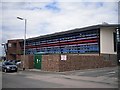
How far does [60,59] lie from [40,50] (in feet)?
85.4

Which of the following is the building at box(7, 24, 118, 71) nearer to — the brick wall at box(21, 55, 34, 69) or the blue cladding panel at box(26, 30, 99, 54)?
the blue cladding panel at box(26, 30, 99, 54)

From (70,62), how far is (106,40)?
10757 millimetres

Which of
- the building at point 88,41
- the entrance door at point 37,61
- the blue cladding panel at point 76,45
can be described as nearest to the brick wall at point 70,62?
the building at point 88,41

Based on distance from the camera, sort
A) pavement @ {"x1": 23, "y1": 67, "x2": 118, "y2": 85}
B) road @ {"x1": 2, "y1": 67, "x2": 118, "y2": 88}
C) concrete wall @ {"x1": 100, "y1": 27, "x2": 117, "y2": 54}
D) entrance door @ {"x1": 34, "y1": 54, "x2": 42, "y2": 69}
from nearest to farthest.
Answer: road @ {"x1": 2, "y1": 67, "x2": 118, "y2": 88}
pavement @ {"x1": 23, "y1": 67, "x2": 118, "y2": 85}
entrance door @ {"x1": 34, "y1": 54, "x2": 42, "y2": 69}
concrete wall @ {"x1": 100, "y1": 27, "x2": 117, "y2": 54}

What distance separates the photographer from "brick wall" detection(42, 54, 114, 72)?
1326 inches

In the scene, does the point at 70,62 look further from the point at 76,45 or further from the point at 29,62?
the point at 76,45

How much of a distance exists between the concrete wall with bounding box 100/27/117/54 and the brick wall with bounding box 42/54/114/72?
8.99ft

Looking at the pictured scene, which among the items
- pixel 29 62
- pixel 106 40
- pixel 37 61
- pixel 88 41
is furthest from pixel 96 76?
pixel 29 62

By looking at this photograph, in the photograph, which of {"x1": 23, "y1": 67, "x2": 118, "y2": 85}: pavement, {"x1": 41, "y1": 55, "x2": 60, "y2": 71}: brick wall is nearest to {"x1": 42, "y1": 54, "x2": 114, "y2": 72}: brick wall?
{"x1": 41, "y1": 55, "x2": 60, "y2": 71}: brick wall

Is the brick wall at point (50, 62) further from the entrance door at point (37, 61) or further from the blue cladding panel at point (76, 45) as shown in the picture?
the blue cladding panel at point (76, 45)

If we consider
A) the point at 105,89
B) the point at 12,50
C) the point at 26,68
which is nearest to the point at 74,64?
the point at 26,68

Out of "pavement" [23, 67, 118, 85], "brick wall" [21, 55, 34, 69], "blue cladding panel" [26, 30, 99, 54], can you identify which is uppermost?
"blue cladding panel" [26, 30, 99, 54]

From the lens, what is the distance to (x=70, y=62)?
34.6m

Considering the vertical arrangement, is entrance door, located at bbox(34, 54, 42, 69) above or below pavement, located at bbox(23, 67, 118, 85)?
above
